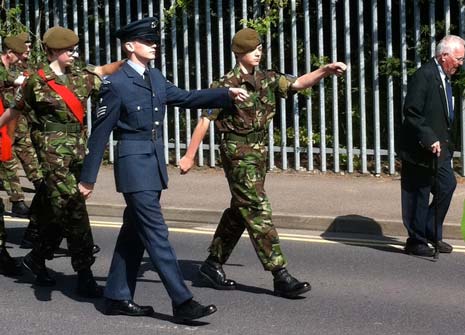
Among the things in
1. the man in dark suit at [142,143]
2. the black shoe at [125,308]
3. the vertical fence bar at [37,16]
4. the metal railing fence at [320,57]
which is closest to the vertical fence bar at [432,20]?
the metal railing fence at [320,57]

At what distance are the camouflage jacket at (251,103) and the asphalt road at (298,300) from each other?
1.14 m

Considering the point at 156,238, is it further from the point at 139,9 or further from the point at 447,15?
the point at 139,9

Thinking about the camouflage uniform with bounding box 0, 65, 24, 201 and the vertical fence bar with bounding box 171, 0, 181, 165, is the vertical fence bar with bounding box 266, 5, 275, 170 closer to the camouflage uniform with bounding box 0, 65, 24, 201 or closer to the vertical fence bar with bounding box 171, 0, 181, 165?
the vertical fence bar with bounding box 171, 0, 181, 165

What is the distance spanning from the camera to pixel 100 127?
776 centimetres

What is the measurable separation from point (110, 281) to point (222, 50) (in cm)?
744

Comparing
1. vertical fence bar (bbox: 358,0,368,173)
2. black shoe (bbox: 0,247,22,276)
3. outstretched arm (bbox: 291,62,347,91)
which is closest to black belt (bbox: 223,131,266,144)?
outstretched arm (bbox: 291,62,347,91)

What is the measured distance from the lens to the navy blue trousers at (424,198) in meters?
10.2

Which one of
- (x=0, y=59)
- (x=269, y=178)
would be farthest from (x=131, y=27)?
(x=269, y=178)

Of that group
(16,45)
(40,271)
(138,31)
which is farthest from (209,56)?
(138,31)

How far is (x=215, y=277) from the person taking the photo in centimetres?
892

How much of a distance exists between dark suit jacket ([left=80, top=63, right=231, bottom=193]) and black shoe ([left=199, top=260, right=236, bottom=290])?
1.25 meters

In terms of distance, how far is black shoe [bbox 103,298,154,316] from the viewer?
8062 millimetres

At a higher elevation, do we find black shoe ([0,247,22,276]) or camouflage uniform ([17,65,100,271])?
camouflage uniform ([17,65,100,271])

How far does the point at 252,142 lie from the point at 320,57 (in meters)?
6.13
